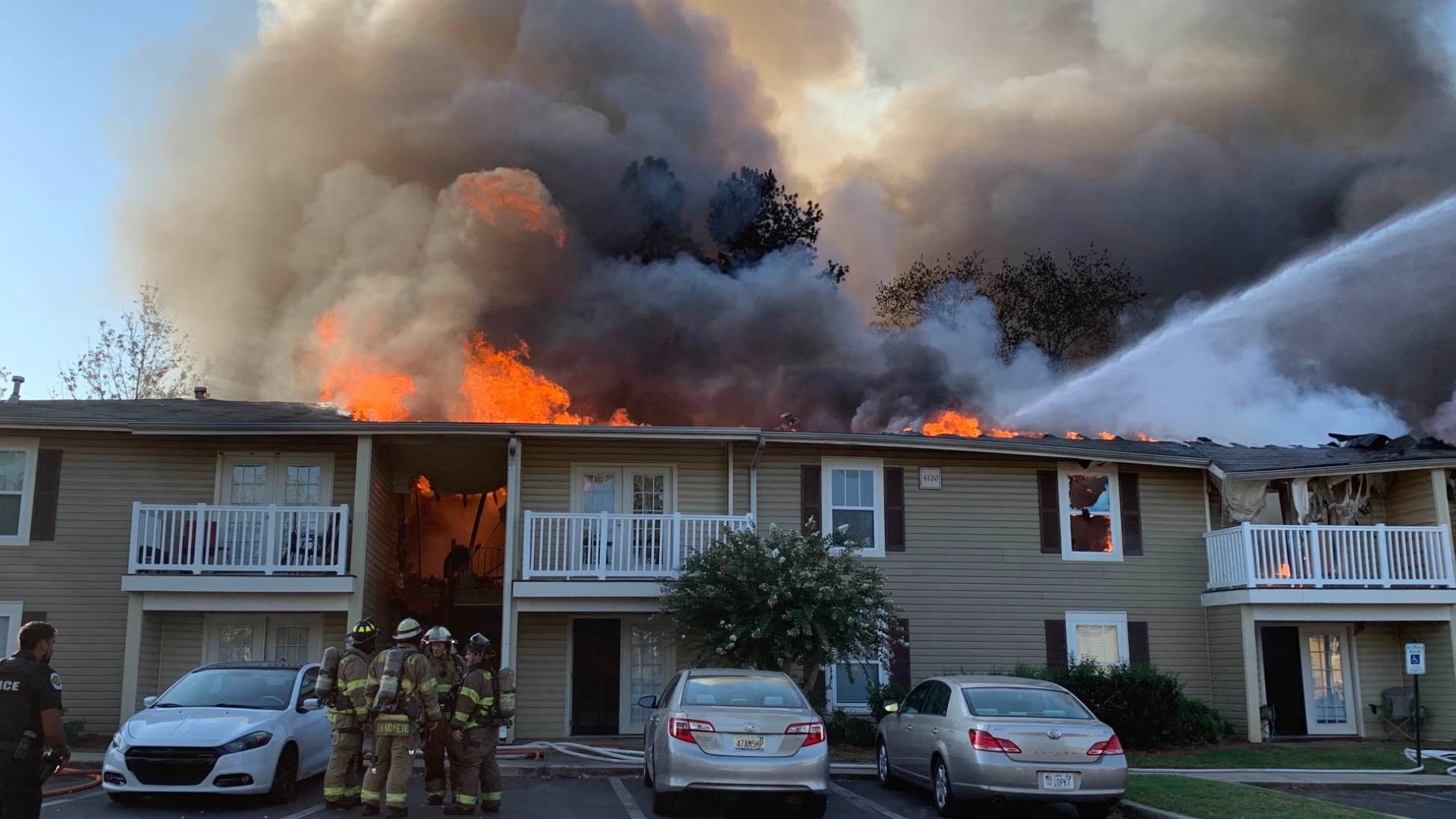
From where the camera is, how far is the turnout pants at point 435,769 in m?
11.0

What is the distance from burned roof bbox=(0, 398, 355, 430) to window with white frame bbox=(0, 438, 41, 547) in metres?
0.52

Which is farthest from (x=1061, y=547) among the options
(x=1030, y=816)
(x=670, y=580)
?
(x=1030, y=816)

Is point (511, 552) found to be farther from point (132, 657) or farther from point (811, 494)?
point (132, 657)

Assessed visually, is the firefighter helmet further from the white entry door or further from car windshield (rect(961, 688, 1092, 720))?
the white entry door

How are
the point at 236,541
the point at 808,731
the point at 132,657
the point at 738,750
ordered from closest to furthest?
the point at 738,750, the point at 808,731, the point at 132,657, the point at 236,541

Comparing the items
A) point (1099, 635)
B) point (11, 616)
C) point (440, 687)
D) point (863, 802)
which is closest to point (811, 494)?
point (1099, 635)

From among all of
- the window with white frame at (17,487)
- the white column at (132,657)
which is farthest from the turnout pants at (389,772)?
the window with white frame at (17,487)

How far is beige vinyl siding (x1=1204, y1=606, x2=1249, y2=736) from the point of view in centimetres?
1914

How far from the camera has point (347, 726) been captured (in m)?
10.6

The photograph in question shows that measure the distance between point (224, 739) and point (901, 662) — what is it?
11.0 m

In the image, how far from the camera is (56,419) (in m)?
17.9

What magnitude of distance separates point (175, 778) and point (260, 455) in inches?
361

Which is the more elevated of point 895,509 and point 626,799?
point 895,509

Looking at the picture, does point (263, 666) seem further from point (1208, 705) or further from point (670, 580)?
point (1208, 705)
